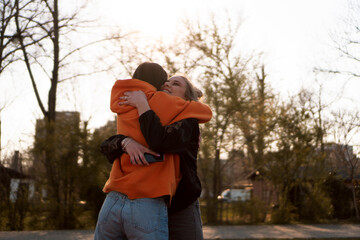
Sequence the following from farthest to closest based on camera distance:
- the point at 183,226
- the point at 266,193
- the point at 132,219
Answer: the point at 266,193 → the point at 183,226 → the point at 132,219

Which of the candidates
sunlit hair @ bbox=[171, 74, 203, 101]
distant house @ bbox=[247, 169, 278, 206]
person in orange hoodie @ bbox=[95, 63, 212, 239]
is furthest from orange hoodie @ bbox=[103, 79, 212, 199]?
distant house @ bbox=[247, 169, 278, 206]

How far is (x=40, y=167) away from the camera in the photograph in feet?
35.3

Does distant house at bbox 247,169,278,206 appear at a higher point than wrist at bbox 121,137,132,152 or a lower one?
lower

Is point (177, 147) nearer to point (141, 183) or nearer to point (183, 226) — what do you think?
point (141, 183)

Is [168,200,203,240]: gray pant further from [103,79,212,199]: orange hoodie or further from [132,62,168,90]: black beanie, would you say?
[132,62,168,90]: black beanie

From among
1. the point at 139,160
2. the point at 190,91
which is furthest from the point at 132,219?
the point at 190,91

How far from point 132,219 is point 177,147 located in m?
0.44

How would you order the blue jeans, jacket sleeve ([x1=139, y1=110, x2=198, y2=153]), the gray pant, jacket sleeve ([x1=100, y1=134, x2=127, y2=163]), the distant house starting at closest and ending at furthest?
the blue jeans → jacket sleeve ([x1=139, y1=110, x2=198, y2=153]) → jacket sleeve ([x1=100, y1=134, x2=127, y2=163]) → the gray pant → the distant house

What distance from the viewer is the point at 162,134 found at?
2.12 meters

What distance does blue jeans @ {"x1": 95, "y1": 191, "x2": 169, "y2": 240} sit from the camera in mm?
2006

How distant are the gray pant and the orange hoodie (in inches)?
10.2

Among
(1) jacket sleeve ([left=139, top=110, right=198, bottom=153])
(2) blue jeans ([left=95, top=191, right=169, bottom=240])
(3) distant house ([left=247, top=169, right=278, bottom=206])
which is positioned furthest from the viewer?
(3) distant house ([left=247, top=169, right=278, bottom=206])

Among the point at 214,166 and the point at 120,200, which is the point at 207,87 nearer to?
the point at 214,166

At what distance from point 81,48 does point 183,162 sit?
49.4 ft
